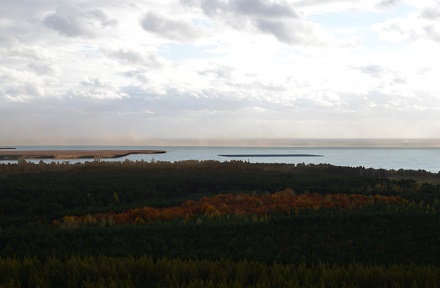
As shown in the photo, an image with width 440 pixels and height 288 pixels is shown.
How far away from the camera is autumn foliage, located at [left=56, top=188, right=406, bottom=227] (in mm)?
20283

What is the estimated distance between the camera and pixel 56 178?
117 feet

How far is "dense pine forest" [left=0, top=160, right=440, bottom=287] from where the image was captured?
10.0 m

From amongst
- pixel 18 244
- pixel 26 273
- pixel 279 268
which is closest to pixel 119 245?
pixel 18 244

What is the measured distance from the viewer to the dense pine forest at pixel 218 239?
32.9 ft

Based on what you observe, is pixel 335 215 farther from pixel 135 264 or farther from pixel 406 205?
pixel 135 264

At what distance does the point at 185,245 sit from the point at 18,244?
498 cm

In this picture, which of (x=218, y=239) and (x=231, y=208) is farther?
(x=231, y=208)

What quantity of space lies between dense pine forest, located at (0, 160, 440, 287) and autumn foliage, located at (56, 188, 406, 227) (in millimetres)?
68

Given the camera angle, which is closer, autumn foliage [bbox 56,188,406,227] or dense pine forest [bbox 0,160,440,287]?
dense pine forest [bbox 0,160,440,287]

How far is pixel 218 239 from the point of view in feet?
50.3

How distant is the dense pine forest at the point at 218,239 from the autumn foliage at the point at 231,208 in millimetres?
68

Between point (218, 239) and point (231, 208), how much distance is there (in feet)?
22.6

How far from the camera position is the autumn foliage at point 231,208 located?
20.3 metres

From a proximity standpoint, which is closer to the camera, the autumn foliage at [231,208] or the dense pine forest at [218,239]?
the dense pine forest at [218,239]
